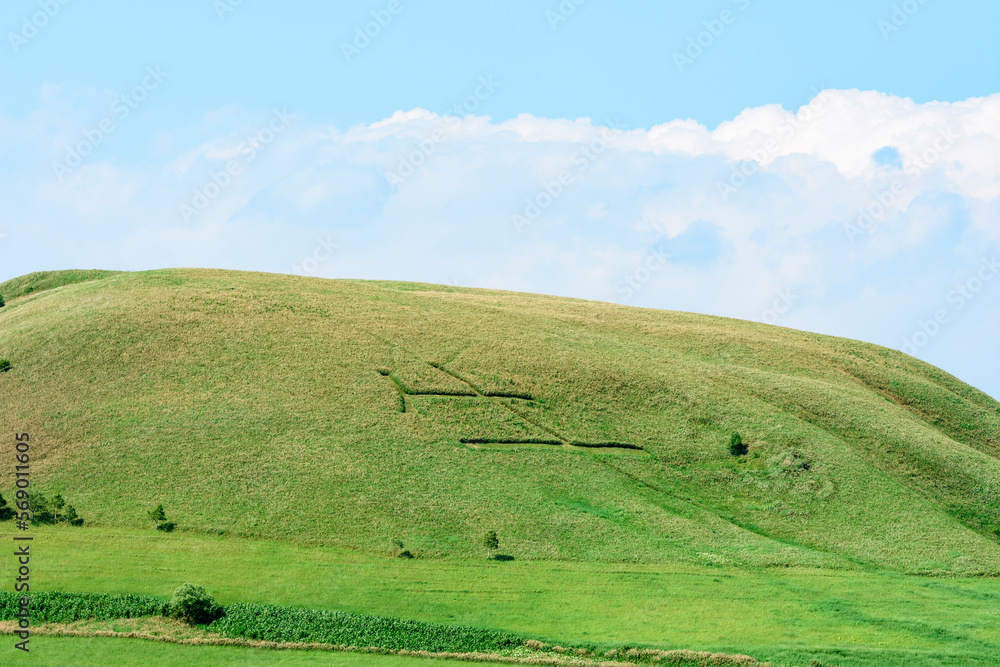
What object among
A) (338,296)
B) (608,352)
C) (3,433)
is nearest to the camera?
(3,433)

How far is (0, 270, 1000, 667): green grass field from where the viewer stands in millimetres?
48938

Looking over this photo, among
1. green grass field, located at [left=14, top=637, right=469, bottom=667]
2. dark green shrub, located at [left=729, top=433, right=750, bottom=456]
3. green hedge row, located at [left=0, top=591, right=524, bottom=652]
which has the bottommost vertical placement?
green grass field, located at [left=14, top=637, right=469, bottom=667]

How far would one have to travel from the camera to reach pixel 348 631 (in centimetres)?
4322

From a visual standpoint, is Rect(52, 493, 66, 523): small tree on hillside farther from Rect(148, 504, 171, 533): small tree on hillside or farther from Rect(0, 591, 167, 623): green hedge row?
Rect(0, 591, 167, 623): green hedge row

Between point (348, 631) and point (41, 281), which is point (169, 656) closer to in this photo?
point (348, 631)

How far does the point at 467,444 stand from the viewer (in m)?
69.8

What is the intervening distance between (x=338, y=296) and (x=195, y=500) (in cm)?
4477

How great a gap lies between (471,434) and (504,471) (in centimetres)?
614

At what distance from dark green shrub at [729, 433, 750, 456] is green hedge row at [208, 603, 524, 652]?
120 feet

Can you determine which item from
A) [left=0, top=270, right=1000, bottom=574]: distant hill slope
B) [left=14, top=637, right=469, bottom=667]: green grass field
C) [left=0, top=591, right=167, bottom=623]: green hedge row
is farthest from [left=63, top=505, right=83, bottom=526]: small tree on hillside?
[left=14, top=637, right=469, bottom=667]: green grass field

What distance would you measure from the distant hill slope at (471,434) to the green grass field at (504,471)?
0.87ft

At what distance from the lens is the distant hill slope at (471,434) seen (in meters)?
59.7

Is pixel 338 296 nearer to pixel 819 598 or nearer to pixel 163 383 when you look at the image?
pixel 163 383

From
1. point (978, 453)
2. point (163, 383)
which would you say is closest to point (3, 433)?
point (163, 383)
